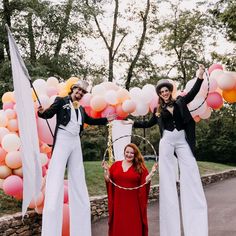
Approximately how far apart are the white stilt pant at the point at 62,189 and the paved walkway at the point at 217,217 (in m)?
2.68

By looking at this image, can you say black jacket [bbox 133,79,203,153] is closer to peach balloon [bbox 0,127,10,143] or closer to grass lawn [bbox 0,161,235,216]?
peach balloon [bbox 0,127,10,143]

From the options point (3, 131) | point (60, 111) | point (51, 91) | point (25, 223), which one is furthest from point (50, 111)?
point (25, 223)

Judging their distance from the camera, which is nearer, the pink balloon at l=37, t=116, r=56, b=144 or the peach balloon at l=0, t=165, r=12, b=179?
the pink balloon at l=37, t=116, r=56, b=144

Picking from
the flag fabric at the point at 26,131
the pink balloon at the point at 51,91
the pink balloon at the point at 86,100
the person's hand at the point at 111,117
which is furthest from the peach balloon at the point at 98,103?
the flag fabric at the point at 26,131

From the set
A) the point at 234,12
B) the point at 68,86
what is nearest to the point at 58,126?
the point at 68,86

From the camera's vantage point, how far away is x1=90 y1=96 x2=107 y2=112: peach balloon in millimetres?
6320

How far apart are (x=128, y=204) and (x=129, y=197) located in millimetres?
87

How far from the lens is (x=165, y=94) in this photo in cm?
526

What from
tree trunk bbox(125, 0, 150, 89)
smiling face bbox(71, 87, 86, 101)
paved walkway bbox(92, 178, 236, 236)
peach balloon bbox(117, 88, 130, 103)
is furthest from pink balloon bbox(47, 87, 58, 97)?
tree trunk bbox(125, 0, 150, 89)

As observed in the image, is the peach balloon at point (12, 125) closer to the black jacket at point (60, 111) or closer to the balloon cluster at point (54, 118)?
the balloon cluster at point (54, 118)

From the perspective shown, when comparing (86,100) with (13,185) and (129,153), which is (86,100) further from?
(13,185)

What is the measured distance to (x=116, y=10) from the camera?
18875 millimetres

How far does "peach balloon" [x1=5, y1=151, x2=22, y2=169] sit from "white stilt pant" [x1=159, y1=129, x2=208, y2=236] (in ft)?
7.35

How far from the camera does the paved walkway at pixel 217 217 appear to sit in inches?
301
